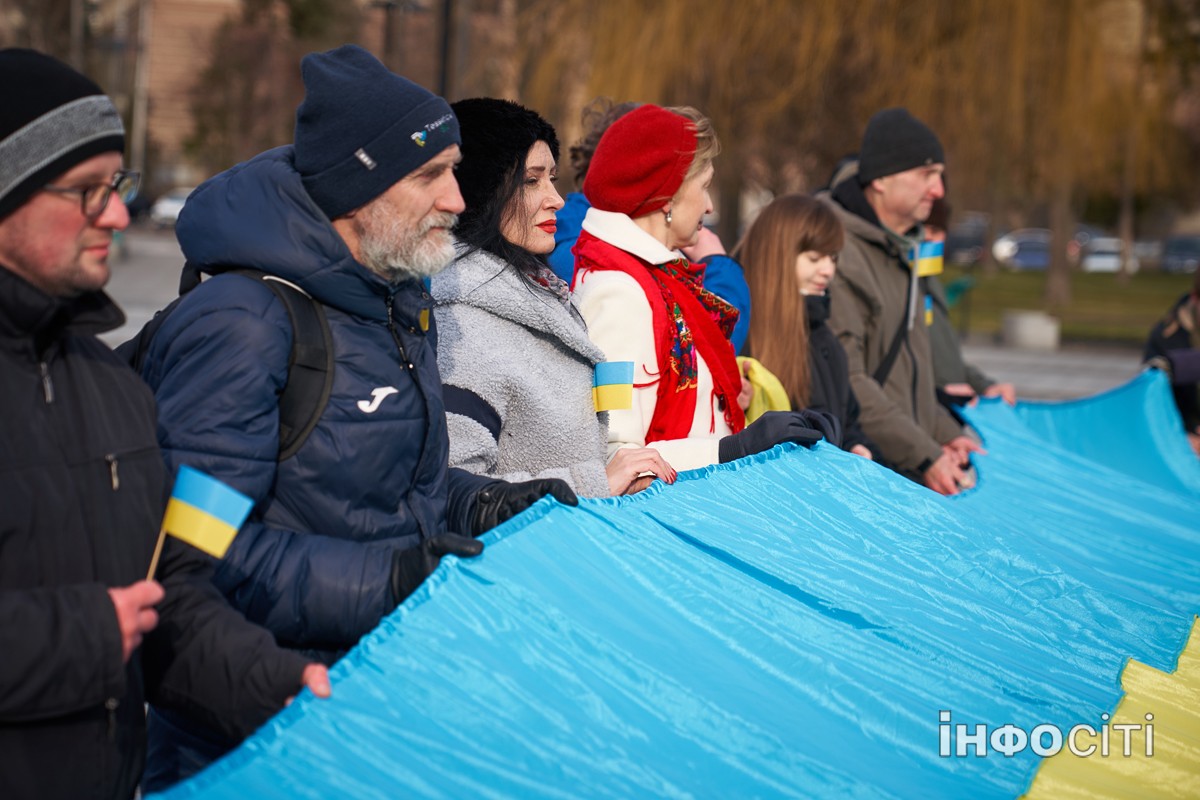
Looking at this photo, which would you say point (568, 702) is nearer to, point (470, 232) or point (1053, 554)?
point (470, 232)

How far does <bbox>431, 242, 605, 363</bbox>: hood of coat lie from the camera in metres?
4.01

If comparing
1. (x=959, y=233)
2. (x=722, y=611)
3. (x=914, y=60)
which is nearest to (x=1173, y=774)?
(x=722, y=611)

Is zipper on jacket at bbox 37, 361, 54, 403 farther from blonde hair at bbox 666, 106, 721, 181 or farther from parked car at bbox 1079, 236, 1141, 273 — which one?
parked car at bbox 1079, 236, 1141, 273

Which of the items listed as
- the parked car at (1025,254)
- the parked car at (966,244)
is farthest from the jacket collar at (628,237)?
the parked car at (1025,254)

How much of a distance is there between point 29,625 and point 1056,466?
5810mm

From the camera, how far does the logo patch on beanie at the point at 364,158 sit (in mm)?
3178

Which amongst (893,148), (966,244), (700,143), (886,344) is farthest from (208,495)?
(966,244)

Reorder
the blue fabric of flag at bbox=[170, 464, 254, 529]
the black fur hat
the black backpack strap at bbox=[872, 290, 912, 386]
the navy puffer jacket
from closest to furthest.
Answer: the blue fabric of flag at bbox=[170, 464, 254, 529] < the navy puffer jacket < the black fur hat < the black backpack strap at bbox=[872, 290, 912, 386]

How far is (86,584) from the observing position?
2.39 metres

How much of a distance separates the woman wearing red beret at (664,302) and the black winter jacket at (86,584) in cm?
197

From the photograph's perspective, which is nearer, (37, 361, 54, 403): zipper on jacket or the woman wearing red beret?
(37, 361, 54, 403): zipper on jacket

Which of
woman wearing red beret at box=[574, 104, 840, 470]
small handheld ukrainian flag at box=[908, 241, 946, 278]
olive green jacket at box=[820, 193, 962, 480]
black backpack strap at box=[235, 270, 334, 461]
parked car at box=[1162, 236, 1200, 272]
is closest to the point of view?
black backpack strap at box=[235, 270, 334, 461]

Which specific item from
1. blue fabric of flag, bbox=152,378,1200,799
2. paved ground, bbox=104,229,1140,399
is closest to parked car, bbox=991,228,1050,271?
paved ground, bbox=104,229,1140,399

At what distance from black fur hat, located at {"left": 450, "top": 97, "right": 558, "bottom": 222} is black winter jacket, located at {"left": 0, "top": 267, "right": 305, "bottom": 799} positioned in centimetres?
169
